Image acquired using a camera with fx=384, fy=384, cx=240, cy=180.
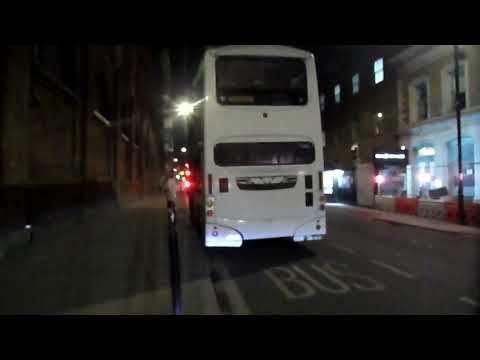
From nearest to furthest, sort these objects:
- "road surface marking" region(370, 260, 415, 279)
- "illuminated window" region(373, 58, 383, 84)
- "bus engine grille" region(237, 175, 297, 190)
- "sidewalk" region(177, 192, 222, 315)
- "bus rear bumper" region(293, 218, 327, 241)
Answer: "sidewalk" region(177, 192, 222, 315)
"road surface marking" region(370, 260, 415, 279)
"bus engine grille" region(237, 175, 297, 190)
"bus rear bumper" region(293, 218, 327, 241)
"illuminated window" region(373, 58, 383, 84)

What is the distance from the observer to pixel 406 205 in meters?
19.8

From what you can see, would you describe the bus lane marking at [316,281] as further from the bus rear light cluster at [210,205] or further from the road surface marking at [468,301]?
the bus rear light cluster at [210,205]

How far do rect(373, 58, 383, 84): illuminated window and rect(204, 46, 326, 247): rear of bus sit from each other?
22.1 meters

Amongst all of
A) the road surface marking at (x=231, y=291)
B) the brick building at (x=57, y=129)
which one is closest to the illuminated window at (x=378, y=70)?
the brick building at (x=57, y=129)

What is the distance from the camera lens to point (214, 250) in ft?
34.0

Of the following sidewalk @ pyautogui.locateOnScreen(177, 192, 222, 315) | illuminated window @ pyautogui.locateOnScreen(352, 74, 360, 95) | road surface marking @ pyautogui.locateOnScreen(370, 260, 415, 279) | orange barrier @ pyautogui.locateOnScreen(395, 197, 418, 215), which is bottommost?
road surface marking @ pyautogui.locateOnScreen(370, 260, 415, 279)

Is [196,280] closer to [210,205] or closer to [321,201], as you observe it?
[210,205]

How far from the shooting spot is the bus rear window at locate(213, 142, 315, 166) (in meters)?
8.34

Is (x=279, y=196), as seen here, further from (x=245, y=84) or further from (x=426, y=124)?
(x=426, y=124)

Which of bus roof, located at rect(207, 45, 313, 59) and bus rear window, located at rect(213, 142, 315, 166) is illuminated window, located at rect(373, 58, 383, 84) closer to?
bus roof, located at rect(207, 45, 313, 59)

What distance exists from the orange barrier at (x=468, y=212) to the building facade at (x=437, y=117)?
9.60 ft

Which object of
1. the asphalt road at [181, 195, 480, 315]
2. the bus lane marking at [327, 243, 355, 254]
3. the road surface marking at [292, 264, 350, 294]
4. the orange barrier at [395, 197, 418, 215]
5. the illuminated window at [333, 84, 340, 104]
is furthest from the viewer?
the illuminated window at [333, 84, 340, 104]

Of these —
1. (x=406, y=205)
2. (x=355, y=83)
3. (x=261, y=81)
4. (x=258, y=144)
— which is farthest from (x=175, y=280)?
(x=355, y=83)

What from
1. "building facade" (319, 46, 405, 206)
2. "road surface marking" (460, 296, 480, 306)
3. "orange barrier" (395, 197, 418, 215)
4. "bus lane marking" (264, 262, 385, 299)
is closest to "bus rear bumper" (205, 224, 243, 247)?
"bus lane marking" (264, 262, 385, 299)
